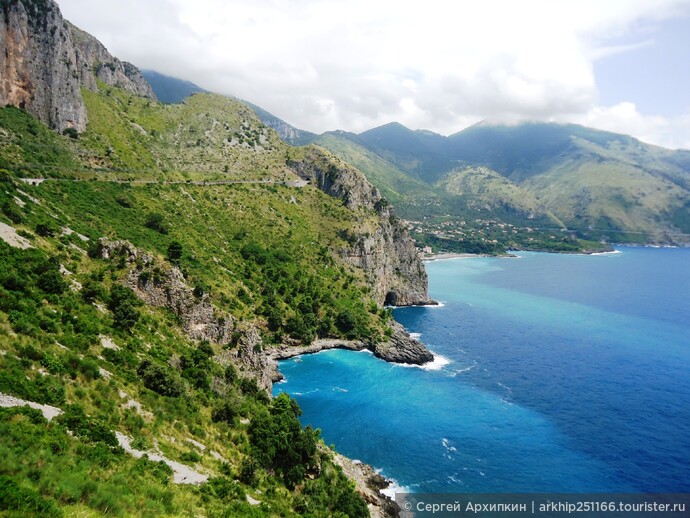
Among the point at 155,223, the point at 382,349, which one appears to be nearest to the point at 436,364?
the point at 382,349

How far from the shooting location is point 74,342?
103 ft

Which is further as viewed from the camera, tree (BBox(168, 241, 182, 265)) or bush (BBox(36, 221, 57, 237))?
tree (BBox(168, 241, 182, 265))

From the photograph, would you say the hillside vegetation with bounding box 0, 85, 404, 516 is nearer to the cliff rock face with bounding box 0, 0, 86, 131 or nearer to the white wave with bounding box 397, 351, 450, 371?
the cliff rock face with bounding box 0, 0, 86, 131

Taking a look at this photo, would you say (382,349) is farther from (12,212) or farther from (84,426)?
(84,426)

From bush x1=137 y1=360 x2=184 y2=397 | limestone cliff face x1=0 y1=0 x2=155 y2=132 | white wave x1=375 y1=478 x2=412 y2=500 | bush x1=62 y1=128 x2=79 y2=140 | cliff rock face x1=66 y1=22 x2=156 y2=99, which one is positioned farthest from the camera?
cliff rock face x1=66 y1=22 x2=156 y2=99

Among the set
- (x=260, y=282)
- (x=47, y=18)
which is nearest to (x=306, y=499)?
(x=260, y=282)

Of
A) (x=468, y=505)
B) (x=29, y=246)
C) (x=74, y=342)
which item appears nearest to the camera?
(x=74, y=342)

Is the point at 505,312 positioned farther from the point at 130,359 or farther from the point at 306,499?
the point at 130,359

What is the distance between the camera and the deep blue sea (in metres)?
53.4

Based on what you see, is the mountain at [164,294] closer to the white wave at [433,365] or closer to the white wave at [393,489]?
the white wave at [393,489]

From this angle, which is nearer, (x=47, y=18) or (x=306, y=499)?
(x=306, y=499)

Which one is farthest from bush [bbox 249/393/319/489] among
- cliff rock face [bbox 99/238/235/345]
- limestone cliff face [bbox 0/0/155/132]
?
limestone cliff face [bbox 0/0/155/132]

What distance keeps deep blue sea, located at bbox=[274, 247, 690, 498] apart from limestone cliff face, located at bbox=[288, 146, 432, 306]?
17.1 metres

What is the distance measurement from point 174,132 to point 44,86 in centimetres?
4513
